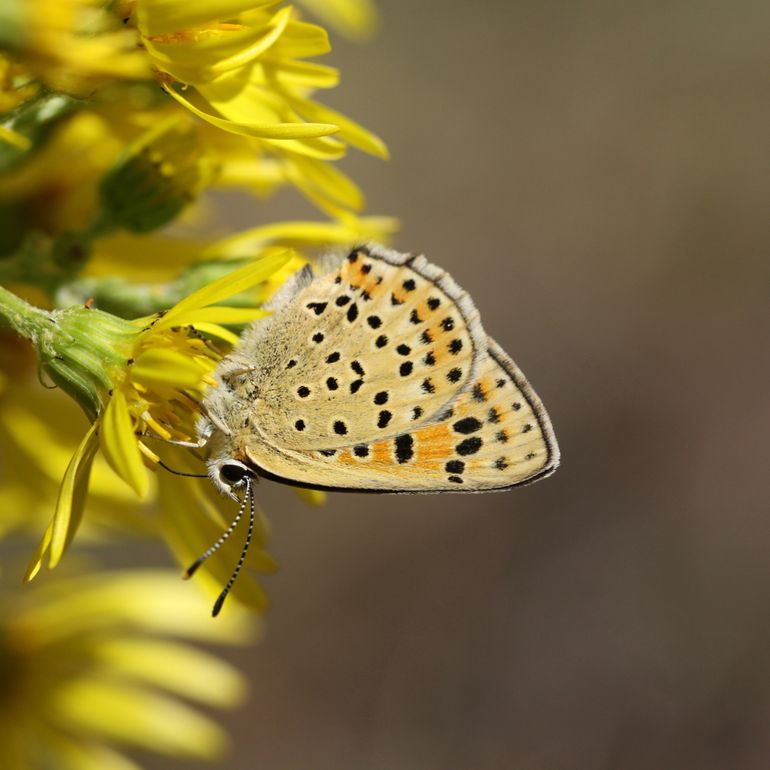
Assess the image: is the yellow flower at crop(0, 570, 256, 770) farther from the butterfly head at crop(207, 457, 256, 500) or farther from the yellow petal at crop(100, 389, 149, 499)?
the yellow petal at crop(100, 389, 149, 499)

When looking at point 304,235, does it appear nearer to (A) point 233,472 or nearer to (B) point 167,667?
(A) point 233,472

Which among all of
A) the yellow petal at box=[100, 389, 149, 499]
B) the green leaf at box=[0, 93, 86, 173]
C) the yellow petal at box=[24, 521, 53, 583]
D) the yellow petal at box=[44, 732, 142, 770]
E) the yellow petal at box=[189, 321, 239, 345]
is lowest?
the yellow petal at box=[44, 732, 142, 770]

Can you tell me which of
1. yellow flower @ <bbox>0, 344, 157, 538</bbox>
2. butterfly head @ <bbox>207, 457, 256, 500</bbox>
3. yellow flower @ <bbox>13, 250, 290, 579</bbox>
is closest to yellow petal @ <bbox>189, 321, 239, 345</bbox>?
yellow flower @ <bbox>13, 250, 290, 579</bbox>

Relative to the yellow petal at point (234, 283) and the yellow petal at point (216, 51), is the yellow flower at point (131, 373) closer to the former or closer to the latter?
the yellow petal at point (234, 283)

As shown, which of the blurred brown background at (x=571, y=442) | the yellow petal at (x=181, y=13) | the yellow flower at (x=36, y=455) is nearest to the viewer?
the yellow petal at (x=181, y=13)

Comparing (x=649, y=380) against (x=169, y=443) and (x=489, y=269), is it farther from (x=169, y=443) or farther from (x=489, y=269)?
(x=169, y=443)

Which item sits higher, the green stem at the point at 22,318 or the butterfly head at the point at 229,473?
the green stem at the point at 22,318

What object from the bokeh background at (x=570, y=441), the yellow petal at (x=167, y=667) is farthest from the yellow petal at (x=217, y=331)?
the bokeh background at (x=570, y=441)
